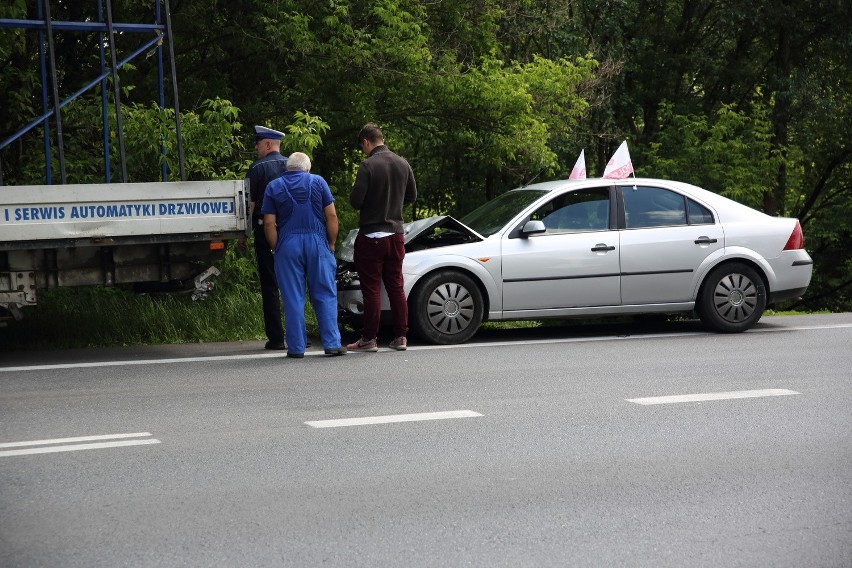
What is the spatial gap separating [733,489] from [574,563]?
4.46ft

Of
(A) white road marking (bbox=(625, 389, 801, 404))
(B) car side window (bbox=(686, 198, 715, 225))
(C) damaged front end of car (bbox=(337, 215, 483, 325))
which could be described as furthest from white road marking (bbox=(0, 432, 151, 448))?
(B) car side window (bbox=(686, 198, 715, 225))

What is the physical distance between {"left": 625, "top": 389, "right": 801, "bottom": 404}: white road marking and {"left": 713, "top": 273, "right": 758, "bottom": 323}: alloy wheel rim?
327 centimetres

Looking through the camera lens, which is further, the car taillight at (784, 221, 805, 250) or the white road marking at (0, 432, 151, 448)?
the car taillight at (784, 221, 805, 250)

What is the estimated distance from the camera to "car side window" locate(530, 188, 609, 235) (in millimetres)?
11164

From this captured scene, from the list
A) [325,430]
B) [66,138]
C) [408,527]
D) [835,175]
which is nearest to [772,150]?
[835,175]

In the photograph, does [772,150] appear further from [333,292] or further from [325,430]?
[325,430]

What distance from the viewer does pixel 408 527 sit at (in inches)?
195

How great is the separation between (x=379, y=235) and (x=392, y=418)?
3261 mm

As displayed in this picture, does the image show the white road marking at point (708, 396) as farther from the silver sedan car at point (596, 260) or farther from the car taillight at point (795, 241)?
the car taillight at point (795, 241)

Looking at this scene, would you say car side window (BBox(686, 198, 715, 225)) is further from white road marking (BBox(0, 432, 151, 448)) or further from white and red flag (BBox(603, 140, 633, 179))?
white road marking (BBox(0, 432, 151, 448))

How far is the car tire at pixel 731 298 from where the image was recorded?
11328 millimetres

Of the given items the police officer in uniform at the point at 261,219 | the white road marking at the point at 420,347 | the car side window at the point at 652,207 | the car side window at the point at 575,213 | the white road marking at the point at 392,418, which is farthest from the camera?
the car side window at the point at 652,207

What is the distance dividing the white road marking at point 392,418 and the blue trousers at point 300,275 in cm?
277

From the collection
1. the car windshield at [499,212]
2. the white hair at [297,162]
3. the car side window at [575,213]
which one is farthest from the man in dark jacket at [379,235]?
the car side window at [575,213]
